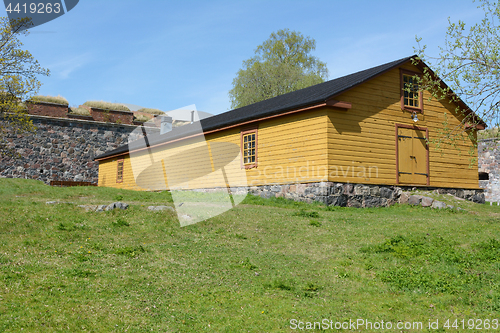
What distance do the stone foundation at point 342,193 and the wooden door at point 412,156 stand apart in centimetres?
52

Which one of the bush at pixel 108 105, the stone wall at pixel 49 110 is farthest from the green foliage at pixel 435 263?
the bush at pixel 108 105

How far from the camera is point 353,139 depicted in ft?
61.2

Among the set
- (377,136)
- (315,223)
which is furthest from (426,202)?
(315,223)

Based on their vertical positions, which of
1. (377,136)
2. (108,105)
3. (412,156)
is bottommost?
(412,156)

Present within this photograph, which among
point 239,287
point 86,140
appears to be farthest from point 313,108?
point 86,140

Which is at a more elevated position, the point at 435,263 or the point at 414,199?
the point at 414,199

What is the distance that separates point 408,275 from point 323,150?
10.2m

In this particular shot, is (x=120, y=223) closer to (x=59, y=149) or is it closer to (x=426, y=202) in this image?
(x=426, y=202)

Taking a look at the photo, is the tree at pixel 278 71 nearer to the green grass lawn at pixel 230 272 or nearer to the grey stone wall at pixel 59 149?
the grey stone wall at pixel 59 149

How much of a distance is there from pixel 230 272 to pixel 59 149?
3313cm

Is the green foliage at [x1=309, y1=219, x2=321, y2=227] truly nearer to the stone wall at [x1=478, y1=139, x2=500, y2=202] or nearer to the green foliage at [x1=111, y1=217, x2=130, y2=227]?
the green foliage at [x1=111, y1=217, x2=130, y2=227]

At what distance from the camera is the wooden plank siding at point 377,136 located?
18.2 metres

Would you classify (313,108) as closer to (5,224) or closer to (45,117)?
(5,224)

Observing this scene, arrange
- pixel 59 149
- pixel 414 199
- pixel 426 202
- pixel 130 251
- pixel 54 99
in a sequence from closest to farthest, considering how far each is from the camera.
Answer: pixel 130 251 → pixel 426 202 → pixel 414 199 → pixel 59 149 → pixel 54 99
